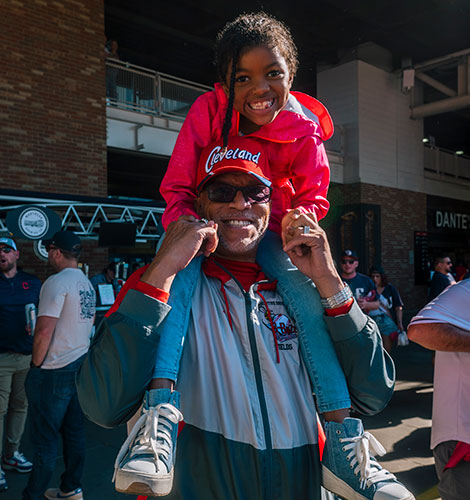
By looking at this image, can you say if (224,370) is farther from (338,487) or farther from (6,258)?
(6,258)

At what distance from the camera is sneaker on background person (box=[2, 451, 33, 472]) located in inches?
161

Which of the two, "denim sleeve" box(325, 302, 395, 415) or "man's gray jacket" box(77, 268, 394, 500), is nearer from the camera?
"man's gray jacket" box(77, 268, 394, 500)

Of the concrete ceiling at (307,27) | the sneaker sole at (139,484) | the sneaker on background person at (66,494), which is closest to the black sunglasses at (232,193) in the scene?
the sneaker sole at (139,484)

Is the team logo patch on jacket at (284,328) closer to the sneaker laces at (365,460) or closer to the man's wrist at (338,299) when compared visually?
the man's wrist at (338,299)

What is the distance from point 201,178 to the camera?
5.67 feet

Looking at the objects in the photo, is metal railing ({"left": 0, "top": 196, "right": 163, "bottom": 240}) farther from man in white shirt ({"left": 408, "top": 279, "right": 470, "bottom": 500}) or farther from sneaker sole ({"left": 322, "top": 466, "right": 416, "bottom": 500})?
sneaker sole ({"left": 322, "top": 466, "right": 416, "bottom": 500})

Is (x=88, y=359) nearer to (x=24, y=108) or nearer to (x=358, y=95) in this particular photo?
(x=24, y=108)

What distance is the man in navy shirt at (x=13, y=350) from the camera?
4078 millimetres

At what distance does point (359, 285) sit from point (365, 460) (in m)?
5.10

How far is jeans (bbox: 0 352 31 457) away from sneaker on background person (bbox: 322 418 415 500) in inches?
141

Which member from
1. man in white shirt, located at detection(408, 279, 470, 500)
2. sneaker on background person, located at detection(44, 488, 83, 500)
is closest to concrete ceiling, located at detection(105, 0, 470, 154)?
man in white shirt, located at detection(408, 279, 470, 500)

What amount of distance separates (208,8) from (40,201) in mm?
8001

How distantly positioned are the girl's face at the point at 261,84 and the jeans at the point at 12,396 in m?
3.41

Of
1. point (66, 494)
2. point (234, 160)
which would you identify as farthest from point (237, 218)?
point (66, 494)
